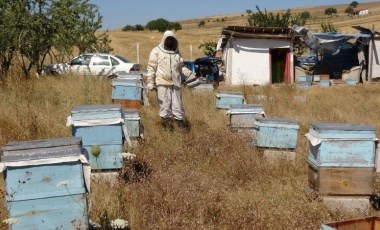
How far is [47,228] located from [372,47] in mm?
20631

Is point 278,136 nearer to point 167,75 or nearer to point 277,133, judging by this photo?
point 277,133

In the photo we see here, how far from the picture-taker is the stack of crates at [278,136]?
669 cm

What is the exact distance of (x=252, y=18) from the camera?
29391 millimetres

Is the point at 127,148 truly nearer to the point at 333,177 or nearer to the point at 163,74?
the point at 163,74

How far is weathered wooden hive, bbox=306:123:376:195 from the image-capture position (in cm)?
495

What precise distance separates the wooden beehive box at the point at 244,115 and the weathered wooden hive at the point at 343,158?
2.70 meters

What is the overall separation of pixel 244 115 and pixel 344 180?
9.77ft

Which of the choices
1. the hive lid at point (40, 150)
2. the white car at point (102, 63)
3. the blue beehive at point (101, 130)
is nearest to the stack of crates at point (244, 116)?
the blue beehive at point (101, 130)

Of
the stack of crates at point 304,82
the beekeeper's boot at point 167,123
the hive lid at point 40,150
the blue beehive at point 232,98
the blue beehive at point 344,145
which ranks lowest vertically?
the stack of crates at point 304,82

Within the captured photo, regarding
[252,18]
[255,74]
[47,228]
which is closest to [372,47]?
[255,74]

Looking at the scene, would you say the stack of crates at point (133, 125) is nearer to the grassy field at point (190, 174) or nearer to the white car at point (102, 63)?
the grassy field at point (190, 174)

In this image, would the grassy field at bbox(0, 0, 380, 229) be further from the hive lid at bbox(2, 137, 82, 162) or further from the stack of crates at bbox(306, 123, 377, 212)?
the hive lid at bbox(2, 137, 82, 162)

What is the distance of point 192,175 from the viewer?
570 cm

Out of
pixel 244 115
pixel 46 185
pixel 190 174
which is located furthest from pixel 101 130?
pixel 244 115
